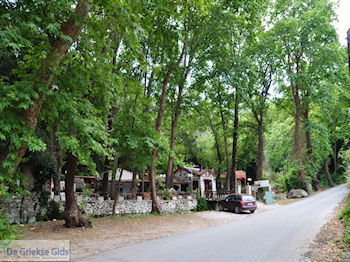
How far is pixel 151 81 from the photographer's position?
20234 mm

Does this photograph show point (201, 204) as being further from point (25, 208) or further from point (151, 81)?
point (25, 208)

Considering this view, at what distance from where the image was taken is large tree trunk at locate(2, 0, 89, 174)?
19.7 ft

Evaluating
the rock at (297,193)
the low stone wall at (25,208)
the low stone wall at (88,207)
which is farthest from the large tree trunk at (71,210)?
the rock at (297,193)

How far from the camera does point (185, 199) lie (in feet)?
72.1

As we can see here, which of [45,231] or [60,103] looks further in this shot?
[45,231]

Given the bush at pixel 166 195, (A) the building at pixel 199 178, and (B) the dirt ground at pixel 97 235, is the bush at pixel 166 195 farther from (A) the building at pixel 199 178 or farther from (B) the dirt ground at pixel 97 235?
(B) the dirt ground at pixel 97 235

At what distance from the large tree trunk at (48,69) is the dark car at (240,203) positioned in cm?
1692

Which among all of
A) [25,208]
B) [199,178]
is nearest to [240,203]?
[199,178]

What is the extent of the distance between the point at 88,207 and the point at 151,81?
986cm

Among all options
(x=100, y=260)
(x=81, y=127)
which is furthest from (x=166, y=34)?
(x=100, y=260)

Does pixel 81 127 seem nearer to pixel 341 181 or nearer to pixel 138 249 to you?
pixel 138 249

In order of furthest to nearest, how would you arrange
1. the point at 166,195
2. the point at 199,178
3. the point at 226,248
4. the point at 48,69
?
the point at 199,178, the point at 166,195, the point at 226,248, the point at 48,69

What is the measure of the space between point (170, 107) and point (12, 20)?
1713cm

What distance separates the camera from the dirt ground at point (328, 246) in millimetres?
6750
